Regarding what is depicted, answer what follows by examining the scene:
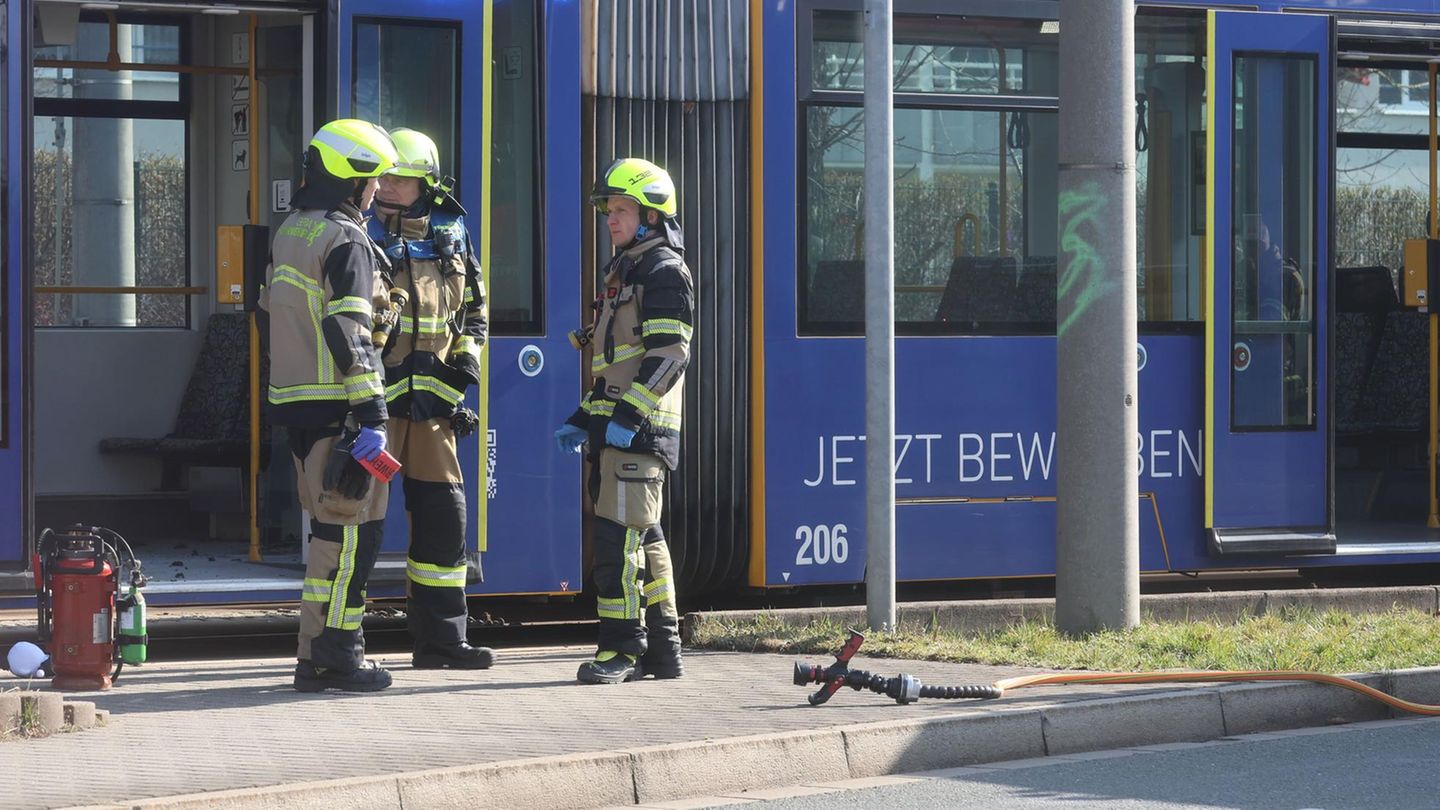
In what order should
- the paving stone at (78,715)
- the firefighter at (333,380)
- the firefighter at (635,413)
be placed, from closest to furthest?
1. the paving stone at (78,715)
2. the firefighter at (333,380)
3. the firefighter at (635,413)

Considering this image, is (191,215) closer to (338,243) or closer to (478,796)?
(338,243)

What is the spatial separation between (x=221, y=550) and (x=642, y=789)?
5.00 meters

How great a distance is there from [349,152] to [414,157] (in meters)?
0.43

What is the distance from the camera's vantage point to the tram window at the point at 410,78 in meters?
8.95

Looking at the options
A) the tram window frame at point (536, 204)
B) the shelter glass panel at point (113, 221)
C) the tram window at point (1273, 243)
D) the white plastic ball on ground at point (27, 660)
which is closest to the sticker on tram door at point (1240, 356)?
the tram window at point (1273, 243)

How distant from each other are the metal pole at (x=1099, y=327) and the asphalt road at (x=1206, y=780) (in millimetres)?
1616

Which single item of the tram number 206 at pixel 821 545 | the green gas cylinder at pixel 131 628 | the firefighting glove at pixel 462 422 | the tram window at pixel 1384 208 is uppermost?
the tram window at pixel 1384 208

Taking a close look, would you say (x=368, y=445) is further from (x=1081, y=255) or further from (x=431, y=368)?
(x=1081, y=255)

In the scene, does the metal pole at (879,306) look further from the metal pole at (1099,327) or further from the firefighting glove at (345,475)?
the firefighting glove at (345,475)

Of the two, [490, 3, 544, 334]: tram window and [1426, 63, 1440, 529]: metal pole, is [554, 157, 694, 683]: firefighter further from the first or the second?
[1426, 63, 1440, 529]: metal pole

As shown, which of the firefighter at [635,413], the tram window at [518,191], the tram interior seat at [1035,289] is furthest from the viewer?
the tram interior seat at [1035,289]

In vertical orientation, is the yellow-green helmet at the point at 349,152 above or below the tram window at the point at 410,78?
below

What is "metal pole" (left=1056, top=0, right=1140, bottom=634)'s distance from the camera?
8883mm

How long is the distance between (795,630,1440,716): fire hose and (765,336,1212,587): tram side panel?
2064mm
